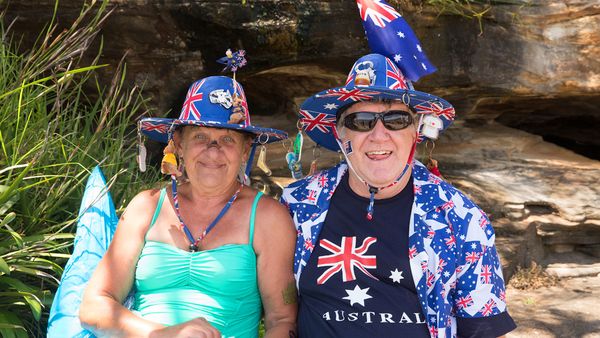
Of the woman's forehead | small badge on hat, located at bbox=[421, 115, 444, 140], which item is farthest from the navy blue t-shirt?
the woman's forehead

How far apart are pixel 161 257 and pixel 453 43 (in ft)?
11.8

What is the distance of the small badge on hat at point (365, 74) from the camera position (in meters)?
2.79

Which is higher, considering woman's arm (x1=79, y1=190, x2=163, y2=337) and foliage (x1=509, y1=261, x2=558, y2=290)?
woman's arm (x1=79, y1=190, x2=163, y2=337)

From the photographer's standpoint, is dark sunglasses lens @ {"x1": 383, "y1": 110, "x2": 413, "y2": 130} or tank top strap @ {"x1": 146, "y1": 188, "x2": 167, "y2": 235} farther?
tank top strap @ {"x1": 146, "y1": 188, "x2": 167, "y2": 235}

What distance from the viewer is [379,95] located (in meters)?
2.75

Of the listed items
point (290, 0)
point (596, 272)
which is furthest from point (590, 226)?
point (290, 0)

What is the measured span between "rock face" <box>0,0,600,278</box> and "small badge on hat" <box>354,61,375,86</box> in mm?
2397

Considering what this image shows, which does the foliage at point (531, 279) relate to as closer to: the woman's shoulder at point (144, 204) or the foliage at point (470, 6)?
the foliage at point (470, 6)

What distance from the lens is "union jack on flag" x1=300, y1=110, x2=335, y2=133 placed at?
10.2 ft

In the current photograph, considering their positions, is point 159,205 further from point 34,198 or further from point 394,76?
point 394,76

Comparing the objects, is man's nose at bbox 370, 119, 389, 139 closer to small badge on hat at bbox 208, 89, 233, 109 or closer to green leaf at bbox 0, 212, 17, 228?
small badge on hat at bbox 208, 89, 233, 109

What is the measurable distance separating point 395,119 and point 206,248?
0.94 meters

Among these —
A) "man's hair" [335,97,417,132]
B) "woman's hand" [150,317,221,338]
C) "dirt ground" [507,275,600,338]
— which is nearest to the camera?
"woman's hand" [150,317,221,338]

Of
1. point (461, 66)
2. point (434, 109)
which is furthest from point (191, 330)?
point (461, 66)
